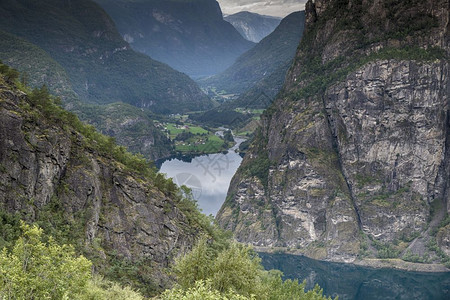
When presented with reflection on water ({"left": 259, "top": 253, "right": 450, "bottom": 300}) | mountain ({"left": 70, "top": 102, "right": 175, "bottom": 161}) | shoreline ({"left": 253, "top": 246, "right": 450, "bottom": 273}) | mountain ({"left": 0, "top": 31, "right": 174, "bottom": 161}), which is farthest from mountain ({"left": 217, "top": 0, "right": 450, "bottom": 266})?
mountain ({"left": 0, "top": 31, "right": 174, "bottom": 161})

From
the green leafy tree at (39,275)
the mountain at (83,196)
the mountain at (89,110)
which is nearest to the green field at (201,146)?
the mountain at (89,110)

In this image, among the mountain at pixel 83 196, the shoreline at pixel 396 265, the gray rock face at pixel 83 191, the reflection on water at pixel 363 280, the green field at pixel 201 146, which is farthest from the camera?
the green field at pixel 201 146

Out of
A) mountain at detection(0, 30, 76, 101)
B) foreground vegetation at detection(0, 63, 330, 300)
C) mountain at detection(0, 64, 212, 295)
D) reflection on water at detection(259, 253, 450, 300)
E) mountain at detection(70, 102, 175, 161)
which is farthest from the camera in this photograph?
mountain at detection(70, 102, 175, 161)

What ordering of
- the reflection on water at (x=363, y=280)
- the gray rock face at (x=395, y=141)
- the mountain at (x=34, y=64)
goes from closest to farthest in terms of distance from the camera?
the reflection on water at (x=363, y=280) → the gray rock face at (x=395, y=141) → the mountain at (x=34, y=64)

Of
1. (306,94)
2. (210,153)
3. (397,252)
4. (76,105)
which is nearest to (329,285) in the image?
(397,252)

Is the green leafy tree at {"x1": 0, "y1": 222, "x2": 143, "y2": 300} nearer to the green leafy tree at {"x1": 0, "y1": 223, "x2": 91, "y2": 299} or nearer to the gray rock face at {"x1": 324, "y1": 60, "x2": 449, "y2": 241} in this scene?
the green leafy tree at {"x1": 0, "y1": 223, "x2": 91, "y2": 299}

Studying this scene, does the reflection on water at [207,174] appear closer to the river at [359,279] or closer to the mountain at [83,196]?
the river at [359,279]

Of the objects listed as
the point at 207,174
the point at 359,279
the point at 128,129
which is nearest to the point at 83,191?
the point at 359,279
